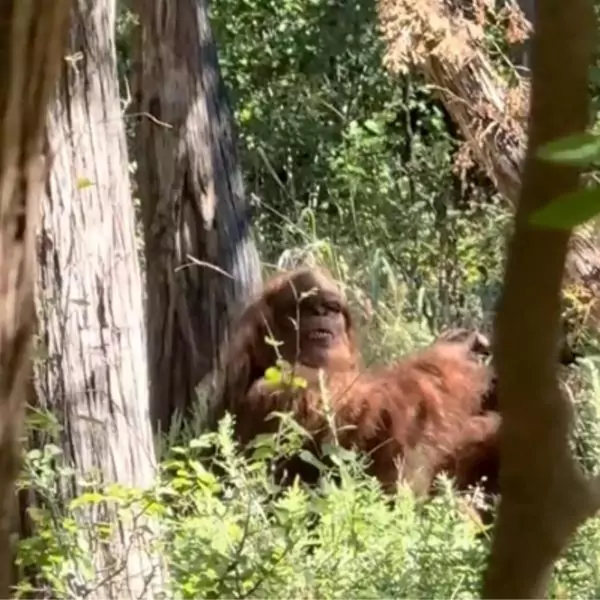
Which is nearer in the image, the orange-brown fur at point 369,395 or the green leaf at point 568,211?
the green leaf at point 568,211

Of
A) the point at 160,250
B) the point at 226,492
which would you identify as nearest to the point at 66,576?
the point at 226,492

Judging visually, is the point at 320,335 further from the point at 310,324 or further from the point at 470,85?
the point at 470,85

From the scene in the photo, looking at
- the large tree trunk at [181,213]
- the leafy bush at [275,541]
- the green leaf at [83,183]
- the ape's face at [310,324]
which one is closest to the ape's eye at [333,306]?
the ape's face at [310,324]

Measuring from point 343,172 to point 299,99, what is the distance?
0.80 metres

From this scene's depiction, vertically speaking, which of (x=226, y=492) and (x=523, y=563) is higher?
(x=523, y=563)

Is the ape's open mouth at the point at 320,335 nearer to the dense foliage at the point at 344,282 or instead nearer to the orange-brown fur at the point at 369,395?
the orange-brown fur at the point at 369,395

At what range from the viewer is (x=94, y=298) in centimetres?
308

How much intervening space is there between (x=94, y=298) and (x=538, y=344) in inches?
101

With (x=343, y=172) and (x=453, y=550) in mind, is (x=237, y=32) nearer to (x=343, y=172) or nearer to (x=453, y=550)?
(x=343, y=172)

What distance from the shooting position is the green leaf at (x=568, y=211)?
54cm

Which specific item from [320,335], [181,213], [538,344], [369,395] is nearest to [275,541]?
[369,395]

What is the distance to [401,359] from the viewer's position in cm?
456

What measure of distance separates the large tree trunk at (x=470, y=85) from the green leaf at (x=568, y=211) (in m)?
3.91

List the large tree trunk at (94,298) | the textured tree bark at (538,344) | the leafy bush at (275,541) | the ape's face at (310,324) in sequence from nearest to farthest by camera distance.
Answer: the textured tree bark at (538,344) < the leafy bush at (275,541) < the large tree trunk at (94,298) < the ape's face at (310,324)
